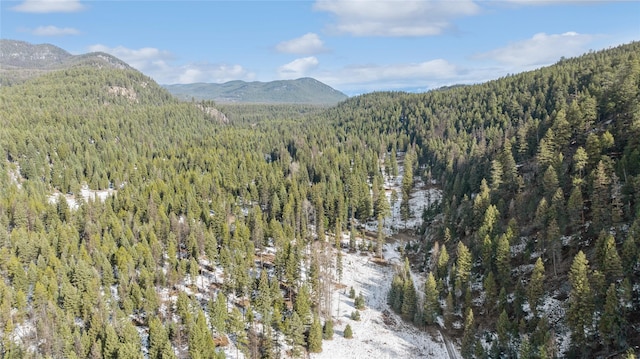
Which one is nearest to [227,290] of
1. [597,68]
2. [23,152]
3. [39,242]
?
[39,242]

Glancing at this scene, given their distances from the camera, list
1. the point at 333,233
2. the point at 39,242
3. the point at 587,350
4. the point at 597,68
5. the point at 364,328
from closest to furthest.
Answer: the point at 587,350
the point at 364,328
the point at 39,242
the point at 333,233
the point at 597,68

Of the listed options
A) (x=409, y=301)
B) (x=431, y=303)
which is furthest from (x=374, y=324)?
(x=431, y=303)

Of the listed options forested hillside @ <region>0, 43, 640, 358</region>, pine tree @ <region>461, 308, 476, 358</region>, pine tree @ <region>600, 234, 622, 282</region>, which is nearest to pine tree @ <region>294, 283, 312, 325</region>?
forested hillside @ <region>0, 43, 640, 358</region>

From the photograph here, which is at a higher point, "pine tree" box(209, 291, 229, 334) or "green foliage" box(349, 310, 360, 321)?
"pine tree" box(209, 291, 229, 334)

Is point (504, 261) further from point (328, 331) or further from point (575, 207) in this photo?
A: point (328, 331)

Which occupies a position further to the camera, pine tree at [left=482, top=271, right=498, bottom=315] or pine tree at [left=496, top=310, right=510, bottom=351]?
pine tree at [left=482, top=271, right=498, bottom=315]

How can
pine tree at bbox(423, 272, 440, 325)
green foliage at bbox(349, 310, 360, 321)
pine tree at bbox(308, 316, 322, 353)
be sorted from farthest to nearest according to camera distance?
green foliage at bbox(349, 310, 360, 321) < pine tree at bbox(423, 272, 440, 325) < pine tree at bbox(308, 316, 322, 353)

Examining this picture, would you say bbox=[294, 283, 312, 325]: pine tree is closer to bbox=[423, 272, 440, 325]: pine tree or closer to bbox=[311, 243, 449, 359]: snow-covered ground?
bbox=[311, 243, 449, 359]: snow-covered ground

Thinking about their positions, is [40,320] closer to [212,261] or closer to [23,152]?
[212,261]
